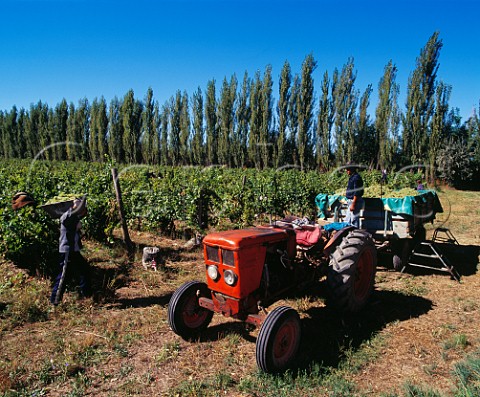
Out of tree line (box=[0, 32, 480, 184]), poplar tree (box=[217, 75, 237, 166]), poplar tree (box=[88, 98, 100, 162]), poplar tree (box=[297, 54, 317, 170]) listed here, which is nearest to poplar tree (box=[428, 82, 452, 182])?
tree line (box=[0, 32, 480, 184])

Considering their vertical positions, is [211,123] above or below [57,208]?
above

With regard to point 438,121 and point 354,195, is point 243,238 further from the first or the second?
point 438,121

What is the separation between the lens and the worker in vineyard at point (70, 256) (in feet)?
15.0

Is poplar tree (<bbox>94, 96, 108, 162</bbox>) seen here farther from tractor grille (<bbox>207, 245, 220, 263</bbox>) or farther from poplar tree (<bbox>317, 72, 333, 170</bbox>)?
tractor grille (<bbox>207, 245, 220, 263</bbox>)

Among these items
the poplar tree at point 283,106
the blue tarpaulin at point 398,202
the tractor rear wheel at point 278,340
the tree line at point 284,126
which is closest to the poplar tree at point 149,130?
the tree line at point 284,126

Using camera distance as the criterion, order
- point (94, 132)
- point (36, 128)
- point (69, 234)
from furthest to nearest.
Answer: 1. point (36, 128)
2. point (94, 132)
3. point (69, 234)

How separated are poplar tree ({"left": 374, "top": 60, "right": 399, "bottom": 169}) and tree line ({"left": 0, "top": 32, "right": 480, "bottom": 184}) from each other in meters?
0.08

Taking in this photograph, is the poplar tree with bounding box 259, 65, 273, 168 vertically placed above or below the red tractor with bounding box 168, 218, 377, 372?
above

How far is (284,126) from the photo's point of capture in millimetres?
31453

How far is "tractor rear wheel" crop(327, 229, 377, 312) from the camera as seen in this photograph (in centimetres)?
404

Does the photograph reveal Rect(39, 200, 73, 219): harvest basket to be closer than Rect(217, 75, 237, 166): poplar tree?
Yes

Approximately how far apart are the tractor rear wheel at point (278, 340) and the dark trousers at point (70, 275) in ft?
9.50

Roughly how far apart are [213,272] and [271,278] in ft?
2.35

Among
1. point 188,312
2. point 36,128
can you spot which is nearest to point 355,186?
point 188,312
